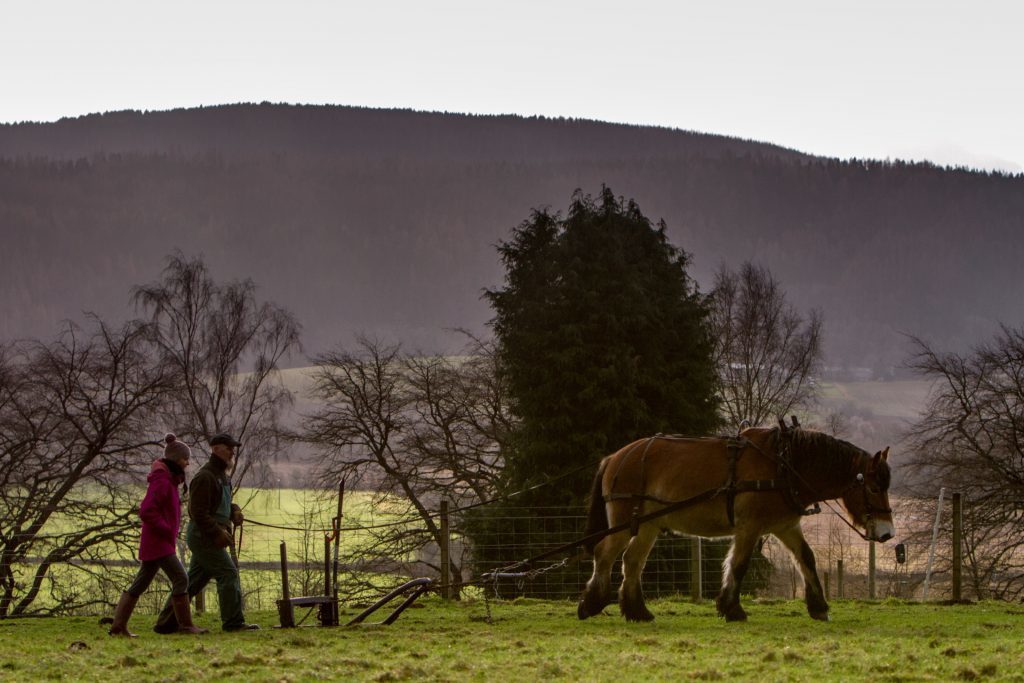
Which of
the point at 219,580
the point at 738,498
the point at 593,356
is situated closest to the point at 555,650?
the point at 738,498

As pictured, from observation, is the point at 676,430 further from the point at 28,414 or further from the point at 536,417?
the point at 28,414

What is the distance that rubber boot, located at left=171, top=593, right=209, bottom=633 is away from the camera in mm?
12289

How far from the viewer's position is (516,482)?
29.2m

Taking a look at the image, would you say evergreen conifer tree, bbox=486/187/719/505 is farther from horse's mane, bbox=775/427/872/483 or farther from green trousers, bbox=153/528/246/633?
green trousers, bbox=153/528/246/633

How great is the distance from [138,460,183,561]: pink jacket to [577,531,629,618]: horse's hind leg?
4166 millimetres

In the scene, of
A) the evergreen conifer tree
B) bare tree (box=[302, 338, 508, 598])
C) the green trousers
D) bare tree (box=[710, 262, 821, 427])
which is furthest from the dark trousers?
bare tree (box=[710, 262, 821, 427])

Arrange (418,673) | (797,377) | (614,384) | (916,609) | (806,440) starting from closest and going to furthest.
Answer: (418,673) → (806,440) → (916,609) → (614,384) → (797,377)

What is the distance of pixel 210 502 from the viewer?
41.0 ft

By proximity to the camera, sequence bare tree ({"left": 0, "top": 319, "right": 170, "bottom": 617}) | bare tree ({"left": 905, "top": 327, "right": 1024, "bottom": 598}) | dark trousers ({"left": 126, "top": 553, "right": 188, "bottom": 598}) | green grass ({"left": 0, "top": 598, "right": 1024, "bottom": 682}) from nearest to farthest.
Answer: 1. green grass ({"left": 0, "top": 598, "right": 1024, "bottom": 682})
2. dark trousers ({"left": 126, "top": 553, "right": 188, "bottom": 598})
3. bare tree ({"left": 0, "top": 319, "right": 170, "bottom": 617})
4. bare tree ({"left": 905, "top": 327, "right": 1024, "bottom": 598})

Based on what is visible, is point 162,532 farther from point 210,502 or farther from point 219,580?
point 219,580

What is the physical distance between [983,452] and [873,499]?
25.6 metres

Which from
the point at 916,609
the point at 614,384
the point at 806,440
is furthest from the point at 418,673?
the point at 614,384

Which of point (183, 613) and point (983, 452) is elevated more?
point (983, 452)

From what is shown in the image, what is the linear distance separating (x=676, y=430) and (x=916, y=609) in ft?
46.0
